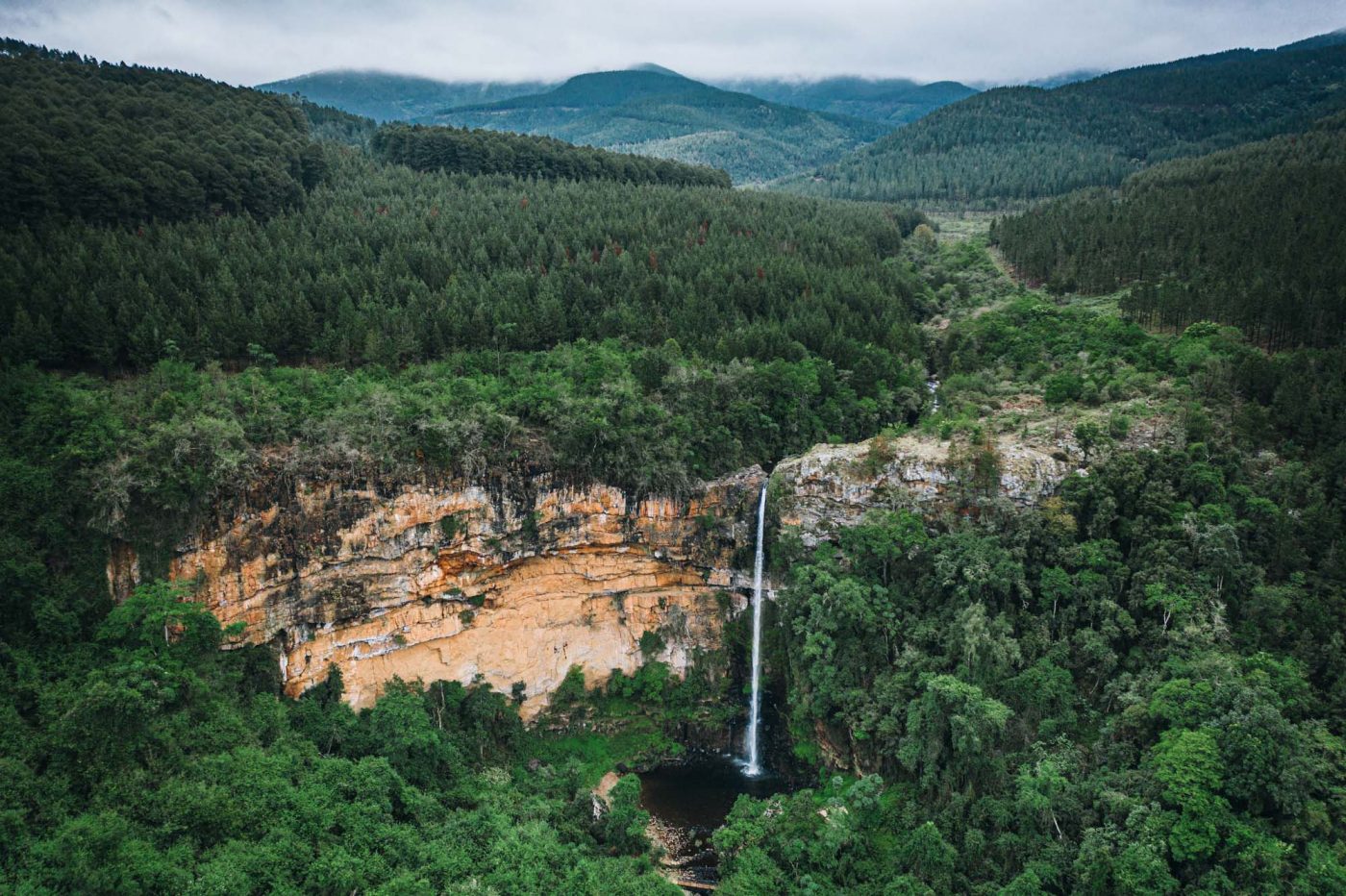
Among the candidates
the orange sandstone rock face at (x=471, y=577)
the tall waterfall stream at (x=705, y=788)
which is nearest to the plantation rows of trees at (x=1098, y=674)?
the tall waterfall stream at (x=705, y=788)

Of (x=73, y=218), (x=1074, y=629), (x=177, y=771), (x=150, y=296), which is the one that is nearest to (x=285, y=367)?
(x=150, y=296)

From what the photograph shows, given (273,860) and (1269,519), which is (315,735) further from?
(1269,519)

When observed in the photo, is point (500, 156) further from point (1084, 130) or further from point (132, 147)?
point (1084, 130)

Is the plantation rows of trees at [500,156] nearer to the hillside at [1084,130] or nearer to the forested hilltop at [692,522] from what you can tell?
the forested hilltop at [692,522]

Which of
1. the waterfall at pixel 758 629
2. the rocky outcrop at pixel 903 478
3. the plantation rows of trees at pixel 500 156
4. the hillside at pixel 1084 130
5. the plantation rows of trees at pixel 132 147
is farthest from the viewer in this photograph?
the hillside at pixel 1084 130

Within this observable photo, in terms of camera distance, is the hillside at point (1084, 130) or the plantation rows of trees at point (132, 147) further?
the hillside at point (1084, 130)

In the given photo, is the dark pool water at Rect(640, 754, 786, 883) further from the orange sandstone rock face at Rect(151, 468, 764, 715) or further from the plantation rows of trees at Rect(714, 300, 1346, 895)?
the orange sandstone rock face at Rect(151, 468, 764, 715)

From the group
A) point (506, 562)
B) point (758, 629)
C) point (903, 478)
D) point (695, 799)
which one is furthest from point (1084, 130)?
point (695, 799)
